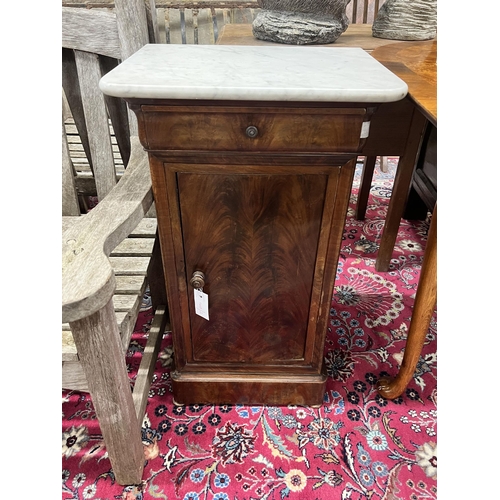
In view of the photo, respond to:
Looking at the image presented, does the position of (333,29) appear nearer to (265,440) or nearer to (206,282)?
(206,282)

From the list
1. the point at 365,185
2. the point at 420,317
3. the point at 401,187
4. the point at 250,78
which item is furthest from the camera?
the point at 365,185

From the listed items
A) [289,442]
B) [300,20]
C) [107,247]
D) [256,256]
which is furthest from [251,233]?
[300,20]

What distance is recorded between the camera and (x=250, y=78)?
71 centimetres

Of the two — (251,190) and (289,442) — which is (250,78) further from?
(289,442)

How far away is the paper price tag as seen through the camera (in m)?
0.98

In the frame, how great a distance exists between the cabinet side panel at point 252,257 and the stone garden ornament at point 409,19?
3.42ft

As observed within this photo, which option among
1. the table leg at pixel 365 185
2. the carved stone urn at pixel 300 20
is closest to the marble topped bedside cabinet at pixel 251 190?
the carved stone urn at pixel 300 20

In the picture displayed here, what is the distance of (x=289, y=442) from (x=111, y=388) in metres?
0.56

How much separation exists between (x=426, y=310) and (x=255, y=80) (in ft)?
2.41

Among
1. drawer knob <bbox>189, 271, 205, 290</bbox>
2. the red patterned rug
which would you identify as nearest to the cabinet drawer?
drawer knob <bbox>189, 271, 205, 290</bbox>

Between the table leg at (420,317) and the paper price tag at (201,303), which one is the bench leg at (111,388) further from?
the table leg at (420,317)

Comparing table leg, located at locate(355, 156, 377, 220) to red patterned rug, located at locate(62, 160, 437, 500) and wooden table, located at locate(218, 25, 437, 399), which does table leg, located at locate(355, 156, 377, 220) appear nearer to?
wooden table, located at locate(218, 25, 437, 399)

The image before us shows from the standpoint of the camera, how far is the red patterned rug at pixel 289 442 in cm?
103

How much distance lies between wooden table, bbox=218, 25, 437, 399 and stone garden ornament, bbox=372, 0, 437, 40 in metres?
0.05
